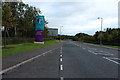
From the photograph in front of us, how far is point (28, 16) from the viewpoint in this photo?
50188 mm

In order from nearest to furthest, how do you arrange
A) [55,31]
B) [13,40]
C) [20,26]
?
[13,40] → [20,26] → [55,31]

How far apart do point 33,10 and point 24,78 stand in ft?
160

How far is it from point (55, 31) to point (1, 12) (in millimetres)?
95628

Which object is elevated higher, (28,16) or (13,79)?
(28,16)

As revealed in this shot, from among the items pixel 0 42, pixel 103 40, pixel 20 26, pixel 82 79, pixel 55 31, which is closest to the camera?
pixel 82 79

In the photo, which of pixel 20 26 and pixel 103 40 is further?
pixel 103 40

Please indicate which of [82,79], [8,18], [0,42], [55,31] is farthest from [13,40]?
[55,31]

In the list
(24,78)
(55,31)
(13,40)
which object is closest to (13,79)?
(24,78)

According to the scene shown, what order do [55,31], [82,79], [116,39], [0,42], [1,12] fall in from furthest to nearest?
1. [55,31]
2. [116,39]
3. [0,42]
4. [1,12]
5. [82,79]

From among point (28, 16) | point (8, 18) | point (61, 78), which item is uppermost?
point (28, 16)

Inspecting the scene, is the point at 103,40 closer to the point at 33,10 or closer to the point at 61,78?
the point at 33,10

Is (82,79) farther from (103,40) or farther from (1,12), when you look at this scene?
(103,40)

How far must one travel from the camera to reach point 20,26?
4866cm

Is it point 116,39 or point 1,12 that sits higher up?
point 1,12
